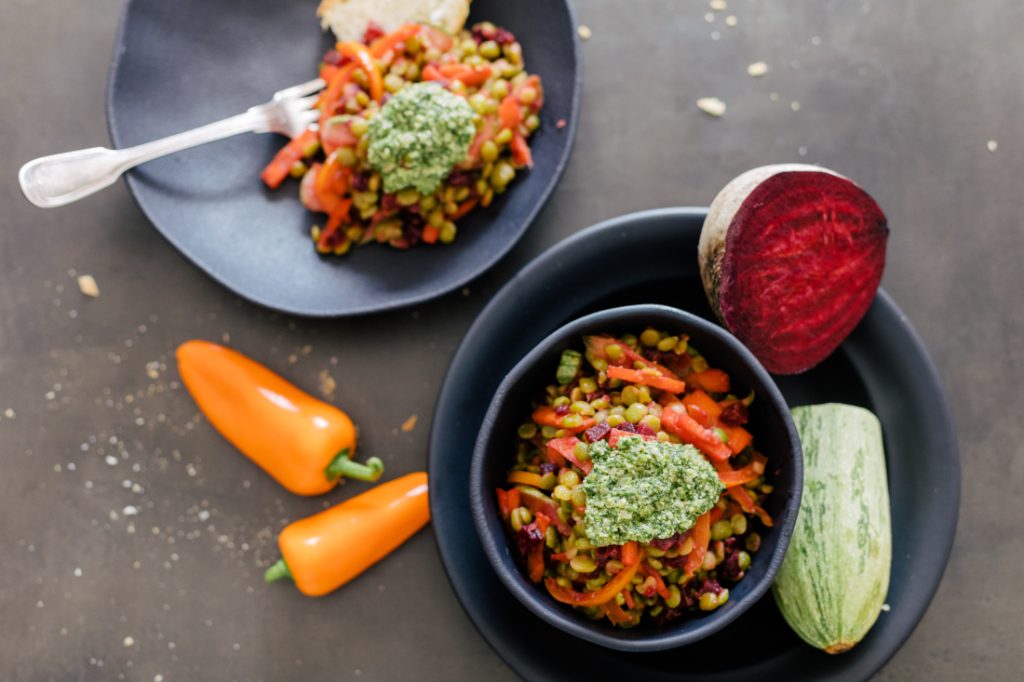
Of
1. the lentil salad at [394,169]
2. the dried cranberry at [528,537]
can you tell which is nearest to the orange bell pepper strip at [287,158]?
the lentil salad at [394,169]

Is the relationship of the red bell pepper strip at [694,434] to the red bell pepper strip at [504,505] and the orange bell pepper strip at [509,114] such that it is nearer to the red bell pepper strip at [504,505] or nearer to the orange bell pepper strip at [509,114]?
the red bell pepper strip at [504,505]

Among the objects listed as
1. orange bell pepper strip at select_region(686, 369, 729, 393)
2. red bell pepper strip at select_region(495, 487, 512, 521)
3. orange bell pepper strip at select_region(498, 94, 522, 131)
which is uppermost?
orange bell pepper strip at select_region(498, 94, 522, 131)

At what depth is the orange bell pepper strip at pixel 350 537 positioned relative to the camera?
2453 millimetres

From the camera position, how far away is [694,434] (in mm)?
1887

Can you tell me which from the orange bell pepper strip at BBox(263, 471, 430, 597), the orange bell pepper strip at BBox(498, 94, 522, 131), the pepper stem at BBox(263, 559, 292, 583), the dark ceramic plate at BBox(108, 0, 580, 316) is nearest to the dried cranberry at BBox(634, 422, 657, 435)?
the dark ceramic plate at BBox(108, 0, 580, 316)

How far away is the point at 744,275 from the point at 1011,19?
140cm

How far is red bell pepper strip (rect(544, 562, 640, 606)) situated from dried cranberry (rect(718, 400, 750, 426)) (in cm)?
37

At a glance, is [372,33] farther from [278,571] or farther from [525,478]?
[278,571]

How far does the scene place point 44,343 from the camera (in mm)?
2627

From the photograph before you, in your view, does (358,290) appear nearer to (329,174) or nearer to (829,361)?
(329,174)

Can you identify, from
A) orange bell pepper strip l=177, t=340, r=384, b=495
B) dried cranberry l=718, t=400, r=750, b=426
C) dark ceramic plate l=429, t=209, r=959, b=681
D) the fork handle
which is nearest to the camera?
dried cranberry l=718, t=400, r=750, b=426

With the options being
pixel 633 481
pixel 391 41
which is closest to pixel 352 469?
pixel 633 481

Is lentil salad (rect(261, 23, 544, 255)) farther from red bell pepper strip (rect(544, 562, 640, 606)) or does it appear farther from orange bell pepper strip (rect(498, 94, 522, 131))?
red bell pepper strip (rect(544, 562, 640, 606))

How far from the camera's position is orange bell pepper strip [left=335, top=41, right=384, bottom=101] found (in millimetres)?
2398
